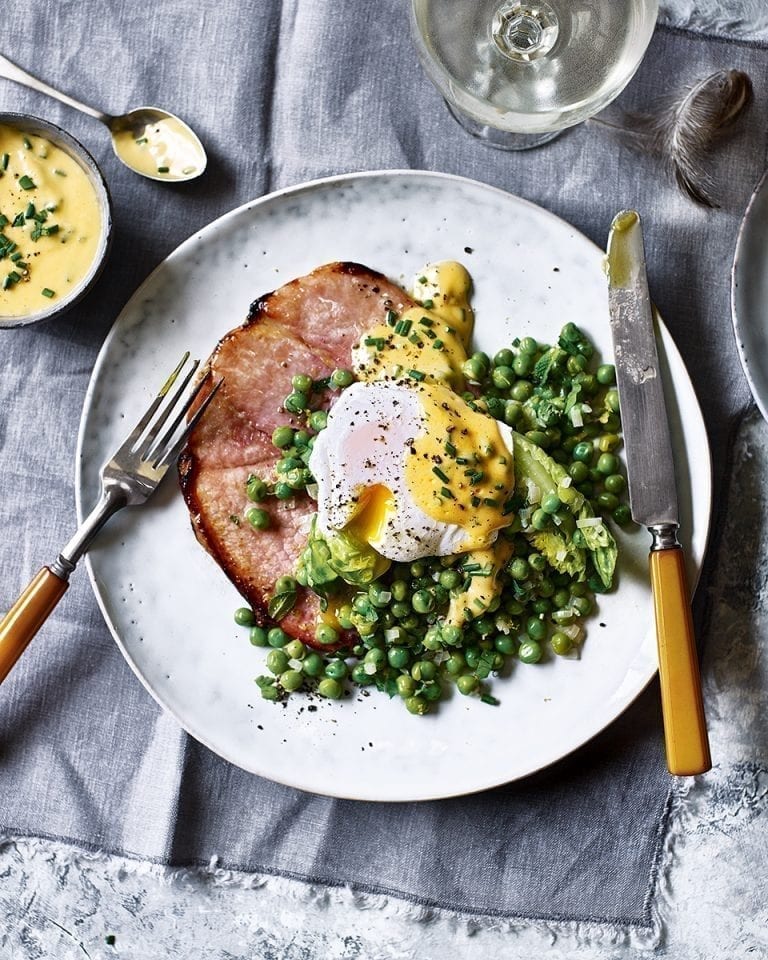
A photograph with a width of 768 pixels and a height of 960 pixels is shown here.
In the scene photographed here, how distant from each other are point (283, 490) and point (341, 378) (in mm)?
438

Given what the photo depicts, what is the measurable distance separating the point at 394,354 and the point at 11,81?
185 centimetres

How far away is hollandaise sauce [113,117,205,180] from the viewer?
3.50 metres

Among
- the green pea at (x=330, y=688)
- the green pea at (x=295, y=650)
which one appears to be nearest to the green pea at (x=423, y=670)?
the green pea at (x=330, y=688)

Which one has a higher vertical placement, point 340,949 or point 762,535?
point 762,535

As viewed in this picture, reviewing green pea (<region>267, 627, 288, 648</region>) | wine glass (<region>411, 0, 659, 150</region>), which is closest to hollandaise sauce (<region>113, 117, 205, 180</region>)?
wine glass (<region>411, 0, 659, 150</region>)

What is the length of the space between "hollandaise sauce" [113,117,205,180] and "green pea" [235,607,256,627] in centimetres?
161

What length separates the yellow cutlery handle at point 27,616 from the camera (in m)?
3.23

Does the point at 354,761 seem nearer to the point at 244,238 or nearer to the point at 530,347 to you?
the point at 530,347

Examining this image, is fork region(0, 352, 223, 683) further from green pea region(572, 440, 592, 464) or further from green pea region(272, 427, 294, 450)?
green pea region(572, 440, 592, 464)

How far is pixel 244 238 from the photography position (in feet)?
11.1

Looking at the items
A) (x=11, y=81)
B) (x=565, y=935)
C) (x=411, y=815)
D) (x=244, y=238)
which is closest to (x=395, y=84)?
(x=244, y=238)

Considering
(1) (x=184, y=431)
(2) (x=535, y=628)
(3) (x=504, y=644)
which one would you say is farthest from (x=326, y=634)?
(1) (x=184, y=431)

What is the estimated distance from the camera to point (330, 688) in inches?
130

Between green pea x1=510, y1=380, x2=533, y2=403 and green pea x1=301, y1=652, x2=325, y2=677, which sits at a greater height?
green pea x1=510, y1=380, x2=533, y2=403
